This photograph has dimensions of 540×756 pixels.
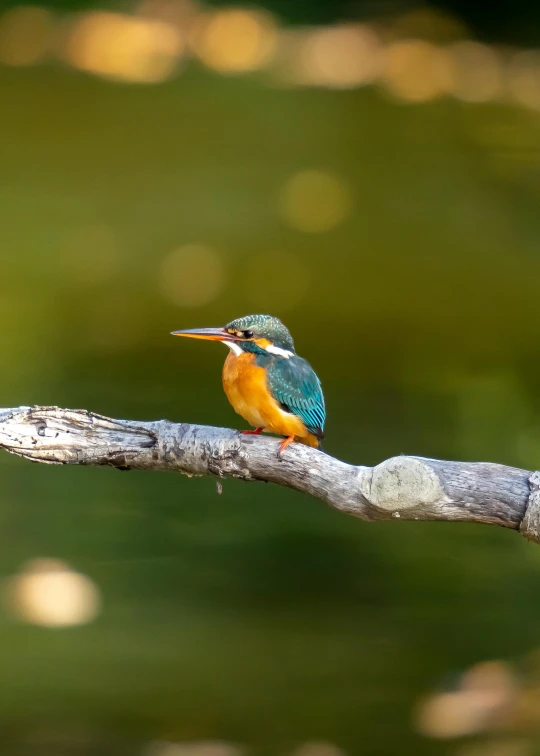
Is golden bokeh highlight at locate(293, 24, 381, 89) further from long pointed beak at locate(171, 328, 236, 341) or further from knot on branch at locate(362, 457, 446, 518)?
knot on branch at locate(362, 457, 446, 518)

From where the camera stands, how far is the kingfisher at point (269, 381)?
178 centimetres

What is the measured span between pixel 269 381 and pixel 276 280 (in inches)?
57.8

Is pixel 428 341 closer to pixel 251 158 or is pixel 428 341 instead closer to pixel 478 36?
pixel 251 158

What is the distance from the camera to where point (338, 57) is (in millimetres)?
3283

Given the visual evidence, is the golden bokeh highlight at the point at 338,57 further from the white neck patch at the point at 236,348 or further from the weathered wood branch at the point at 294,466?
the weathered wood branch at the point at 294,466

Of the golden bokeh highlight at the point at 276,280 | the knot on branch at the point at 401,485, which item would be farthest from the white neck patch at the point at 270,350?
the golden bokeh highlight at the point at 276,280

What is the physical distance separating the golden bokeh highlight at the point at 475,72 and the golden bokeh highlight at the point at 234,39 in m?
0.66

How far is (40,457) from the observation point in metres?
1.55

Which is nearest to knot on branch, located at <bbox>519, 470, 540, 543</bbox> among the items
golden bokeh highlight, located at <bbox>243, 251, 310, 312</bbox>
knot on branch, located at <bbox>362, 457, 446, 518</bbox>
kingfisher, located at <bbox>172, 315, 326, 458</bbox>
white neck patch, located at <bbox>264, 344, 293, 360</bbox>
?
knot on branch, located at <bbox>362, 457, 446, 518</bbox>

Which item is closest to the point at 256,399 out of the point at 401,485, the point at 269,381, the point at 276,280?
the point at 269,381

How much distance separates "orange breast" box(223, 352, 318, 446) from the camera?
177cm

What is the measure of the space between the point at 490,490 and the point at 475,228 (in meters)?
2.02

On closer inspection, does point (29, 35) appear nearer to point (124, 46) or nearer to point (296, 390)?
point (124, 46)

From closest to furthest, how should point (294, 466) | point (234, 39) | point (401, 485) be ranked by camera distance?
point (401, 485) → point (294, 466) → point (234, 39)
